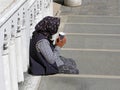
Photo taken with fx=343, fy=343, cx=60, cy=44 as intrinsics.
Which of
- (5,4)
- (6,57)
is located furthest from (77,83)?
(5,4)

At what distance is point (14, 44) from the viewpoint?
14.4ft

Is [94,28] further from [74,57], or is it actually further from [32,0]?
[32,0]

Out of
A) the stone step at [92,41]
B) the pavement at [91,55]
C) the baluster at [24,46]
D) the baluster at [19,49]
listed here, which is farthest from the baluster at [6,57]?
the stone step at [92,41]

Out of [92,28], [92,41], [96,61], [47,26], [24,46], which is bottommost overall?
[96,61]

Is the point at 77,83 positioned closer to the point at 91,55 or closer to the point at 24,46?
the point at 24,46

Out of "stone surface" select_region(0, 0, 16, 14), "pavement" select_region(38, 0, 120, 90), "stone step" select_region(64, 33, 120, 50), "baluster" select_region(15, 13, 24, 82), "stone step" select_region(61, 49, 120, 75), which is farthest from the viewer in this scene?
"stone step" select_region(64, 33, 120, 50)

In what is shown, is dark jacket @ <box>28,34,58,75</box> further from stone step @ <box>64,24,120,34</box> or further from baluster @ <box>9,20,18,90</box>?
stone step @ <box>64,24,120,34</box>

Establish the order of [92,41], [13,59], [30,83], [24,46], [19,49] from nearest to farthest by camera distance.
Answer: [13,59], [19,49], [24,46], [30,83], [92,41]

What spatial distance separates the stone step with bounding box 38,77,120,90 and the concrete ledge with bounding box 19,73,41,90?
0.08 metres

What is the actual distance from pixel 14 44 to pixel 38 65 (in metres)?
1.01

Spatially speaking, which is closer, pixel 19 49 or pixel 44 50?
pixel 19 49

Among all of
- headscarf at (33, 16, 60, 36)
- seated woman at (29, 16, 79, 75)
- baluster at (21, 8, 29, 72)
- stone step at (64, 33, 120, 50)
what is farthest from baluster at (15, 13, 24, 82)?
stone step at (64, 33, 120, 50)

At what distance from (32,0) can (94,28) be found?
3.28 m

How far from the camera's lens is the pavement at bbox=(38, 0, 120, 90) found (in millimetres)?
5020
